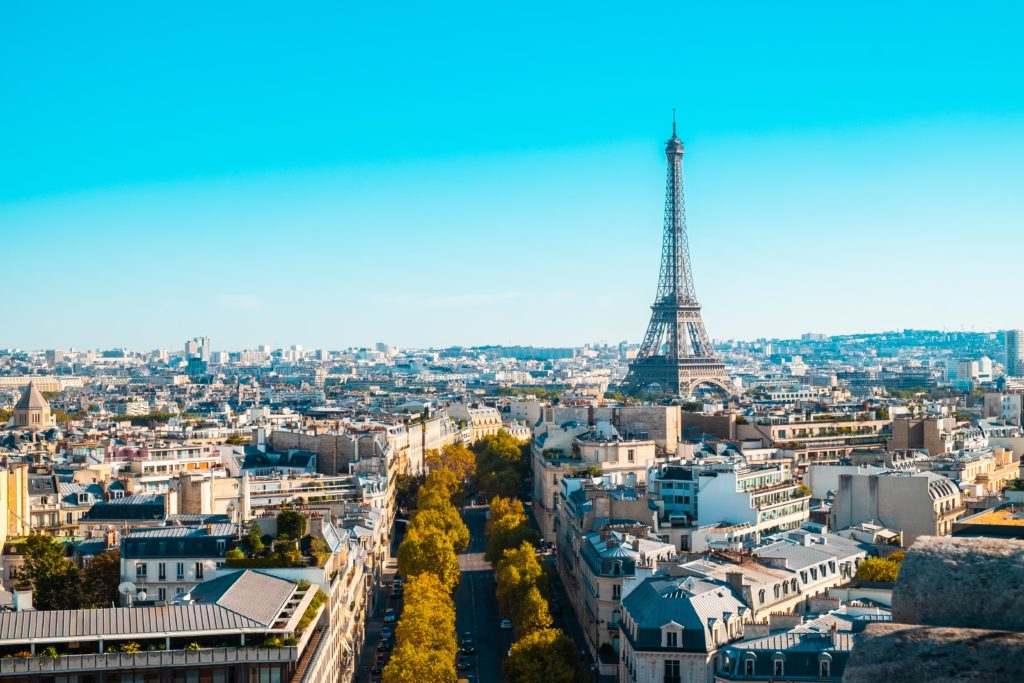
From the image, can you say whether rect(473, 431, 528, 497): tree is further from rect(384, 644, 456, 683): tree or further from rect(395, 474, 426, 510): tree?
rect(384, 644, 456, 683): tree

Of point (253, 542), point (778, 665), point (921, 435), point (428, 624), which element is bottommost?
point (428, 624)

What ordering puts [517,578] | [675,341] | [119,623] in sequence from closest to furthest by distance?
[119,623]
[517,578]
[675,341]

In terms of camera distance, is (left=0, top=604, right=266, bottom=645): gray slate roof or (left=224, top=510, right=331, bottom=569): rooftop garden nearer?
(left=0, top=604, right=266, bottom=645): gray slate roof

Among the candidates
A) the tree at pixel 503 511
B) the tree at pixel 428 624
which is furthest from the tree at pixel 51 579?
the tree at pixel 503 511

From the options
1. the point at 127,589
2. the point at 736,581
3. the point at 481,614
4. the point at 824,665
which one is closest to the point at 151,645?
the point at 127,589

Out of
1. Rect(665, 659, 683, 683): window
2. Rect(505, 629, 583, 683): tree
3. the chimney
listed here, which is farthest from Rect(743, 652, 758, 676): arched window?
Rect(505, 629, 583, 683): tree

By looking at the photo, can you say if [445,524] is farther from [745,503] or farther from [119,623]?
[119,623]

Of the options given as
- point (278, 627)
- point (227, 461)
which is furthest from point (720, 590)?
Result: point (227, 461)
